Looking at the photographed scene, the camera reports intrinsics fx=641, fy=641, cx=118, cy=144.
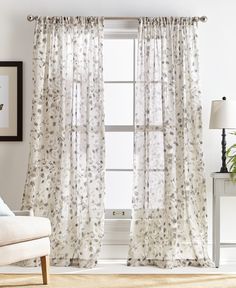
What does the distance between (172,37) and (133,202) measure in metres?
1.58

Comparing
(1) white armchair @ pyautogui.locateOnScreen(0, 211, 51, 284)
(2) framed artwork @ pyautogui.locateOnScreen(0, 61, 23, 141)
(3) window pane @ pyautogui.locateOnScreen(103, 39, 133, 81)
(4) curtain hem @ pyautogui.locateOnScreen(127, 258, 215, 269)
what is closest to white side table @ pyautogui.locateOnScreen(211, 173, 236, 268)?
(4) curtain hem @ pyautogui.locateOnScreen(127, 258, 215, 269)

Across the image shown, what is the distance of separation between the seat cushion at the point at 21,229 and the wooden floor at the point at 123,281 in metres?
0.42

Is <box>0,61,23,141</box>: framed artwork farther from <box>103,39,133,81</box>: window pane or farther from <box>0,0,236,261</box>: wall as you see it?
<box>103,39,133,81</box>: window pane

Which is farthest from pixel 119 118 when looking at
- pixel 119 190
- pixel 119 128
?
pixel 119 190

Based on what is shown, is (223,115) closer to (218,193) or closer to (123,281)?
(218,193)

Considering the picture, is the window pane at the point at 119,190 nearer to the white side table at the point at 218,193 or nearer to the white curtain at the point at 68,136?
the white curtain at the point at 68,136

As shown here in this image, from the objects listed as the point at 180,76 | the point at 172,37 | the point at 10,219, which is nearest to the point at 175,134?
the point at 180,76

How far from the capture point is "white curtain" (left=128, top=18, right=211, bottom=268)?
5.87 metres

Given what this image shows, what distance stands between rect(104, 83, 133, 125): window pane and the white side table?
1088 mm

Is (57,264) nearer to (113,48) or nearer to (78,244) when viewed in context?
(78,244)

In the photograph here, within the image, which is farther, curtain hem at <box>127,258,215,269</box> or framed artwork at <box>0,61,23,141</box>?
framed artwork at <box>0,61,23,141</box>

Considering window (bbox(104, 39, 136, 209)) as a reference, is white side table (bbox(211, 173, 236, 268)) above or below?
below

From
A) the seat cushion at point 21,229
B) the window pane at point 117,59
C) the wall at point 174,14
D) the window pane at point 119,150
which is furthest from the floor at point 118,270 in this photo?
the window pane at point 117,59

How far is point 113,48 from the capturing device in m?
6.27
